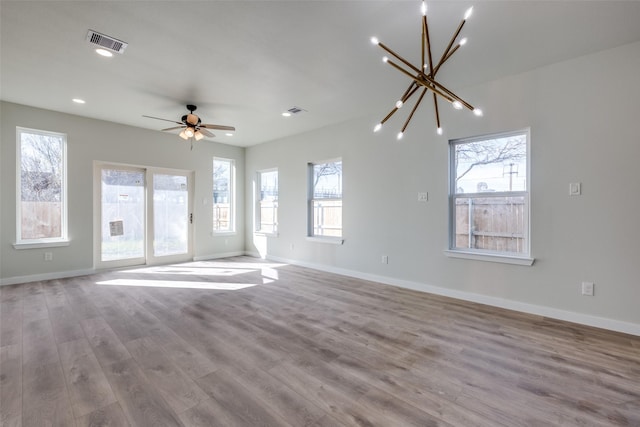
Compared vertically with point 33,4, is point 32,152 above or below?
below

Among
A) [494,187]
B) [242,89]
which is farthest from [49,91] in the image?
[494,187]

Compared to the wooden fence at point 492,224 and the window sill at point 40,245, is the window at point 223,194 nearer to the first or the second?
the window sill at point 40,245

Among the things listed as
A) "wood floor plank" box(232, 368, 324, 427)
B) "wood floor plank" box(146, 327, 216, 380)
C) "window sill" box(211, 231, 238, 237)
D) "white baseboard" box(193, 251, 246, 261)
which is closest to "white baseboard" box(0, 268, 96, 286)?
"white baseboard" box(193, 251, 246, 261)

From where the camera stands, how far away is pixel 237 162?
7.26 m

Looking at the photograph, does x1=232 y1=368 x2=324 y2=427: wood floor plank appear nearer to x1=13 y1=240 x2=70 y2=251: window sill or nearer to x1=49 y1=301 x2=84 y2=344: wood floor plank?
x1=49 y1=301 x2=84 y2=344: wood floor plank

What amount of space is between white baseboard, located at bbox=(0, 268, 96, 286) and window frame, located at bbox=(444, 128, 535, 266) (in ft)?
19.8

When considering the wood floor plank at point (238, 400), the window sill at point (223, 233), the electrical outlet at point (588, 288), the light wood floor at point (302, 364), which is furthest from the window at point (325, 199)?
the wood floor plank at point (238, 400)

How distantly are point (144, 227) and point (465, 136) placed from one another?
599cm

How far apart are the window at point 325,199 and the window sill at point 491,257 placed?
6.95 ft

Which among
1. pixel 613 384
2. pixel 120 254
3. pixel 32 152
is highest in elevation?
pixel 32 152

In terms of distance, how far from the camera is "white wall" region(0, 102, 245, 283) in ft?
14.5

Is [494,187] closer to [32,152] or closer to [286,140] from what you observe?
[286,140]

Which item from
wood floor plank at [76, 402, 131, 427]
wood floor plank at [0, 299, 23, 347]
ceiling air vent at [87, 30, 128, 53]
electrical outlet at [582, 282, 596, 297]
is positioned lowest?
wood floor plank at [76, 402, 131, 427]

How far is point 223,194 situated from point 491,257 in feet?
19.2
